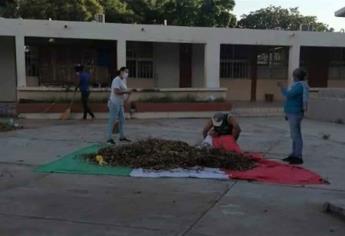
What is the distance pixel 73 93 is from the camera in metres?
18.6

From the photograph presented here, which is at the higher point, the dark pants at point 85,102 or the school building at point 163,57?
the school building at point 163,57

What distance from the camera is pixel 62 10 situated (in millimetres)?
38062

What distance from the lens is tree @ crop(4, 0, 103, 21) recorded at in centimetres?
Answer: 3769

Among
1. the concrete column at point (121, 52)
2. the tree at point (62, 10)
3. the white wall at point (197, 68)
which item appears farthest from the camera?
the tree at point (62, 10)

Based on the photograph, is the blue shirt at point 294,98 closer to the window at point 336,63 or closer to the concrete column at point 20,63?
the concrete column at point 20,63

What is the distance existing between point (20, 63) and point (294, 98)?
1199 centimetres

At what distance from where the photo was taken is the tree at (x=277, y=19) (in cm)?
6488

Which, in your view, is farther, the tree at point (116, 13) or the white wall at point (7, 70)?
the tree at point (116, 13)

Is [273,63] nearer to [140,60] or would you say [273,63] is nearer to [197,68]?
[197,68]

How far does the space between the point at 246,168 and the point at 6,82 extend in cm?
1595

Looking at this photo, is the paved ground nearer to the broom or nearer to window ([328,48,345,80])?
the broom

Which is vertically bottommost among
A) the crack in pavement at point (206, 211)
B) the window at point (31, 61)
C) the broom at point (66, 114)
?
the broom at point (66, 114)

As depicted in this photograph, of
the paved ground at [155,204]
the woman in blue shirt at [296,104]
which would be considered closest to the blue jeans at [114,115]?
the paved ground at [155,204]

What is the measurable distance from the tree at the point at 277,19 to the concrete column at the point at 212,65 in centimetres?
4219
